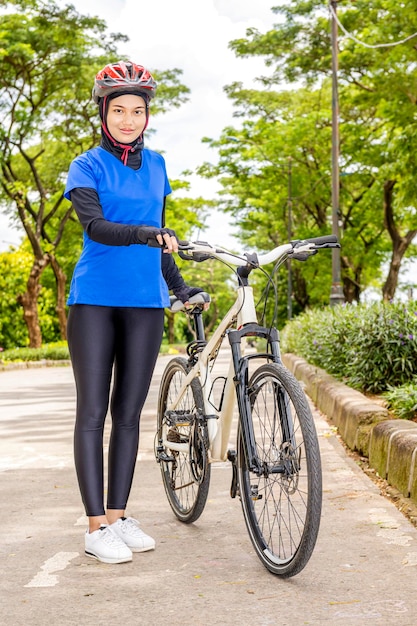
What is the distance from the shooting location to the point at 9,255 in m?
42.2

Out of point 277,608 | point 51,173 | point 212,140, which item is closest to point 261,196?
point 212,140

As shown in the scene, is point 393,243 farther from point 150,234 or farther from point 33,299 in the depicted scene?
point 150,234

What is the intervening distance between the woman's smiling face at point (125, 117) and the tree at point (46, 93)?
21610mm

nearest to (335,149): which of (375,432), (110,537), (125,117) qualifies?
(375,432)

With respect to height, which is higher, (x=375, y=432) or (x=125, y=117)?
(x=125, y=117)

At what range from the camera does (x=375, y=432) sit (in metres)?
6.38

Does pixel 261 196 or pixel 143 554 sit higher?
pixel 261 196

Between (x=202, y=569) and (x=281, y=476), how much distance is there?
1.79ft

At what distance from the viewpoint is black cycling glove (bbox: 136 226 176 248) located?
12.8ft

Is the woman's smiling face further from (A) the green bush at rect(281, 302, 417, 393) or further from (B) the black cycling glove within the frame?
(A) the green bush at rect(281, 302, 417, 393)

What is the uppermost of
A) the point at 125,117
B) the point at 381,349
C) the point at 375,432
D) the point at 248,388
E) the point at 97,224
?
the point at 125,117

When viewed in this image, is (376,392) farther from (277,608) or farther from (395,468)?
(277,608)

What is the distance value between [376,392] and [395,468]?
389 centimetres

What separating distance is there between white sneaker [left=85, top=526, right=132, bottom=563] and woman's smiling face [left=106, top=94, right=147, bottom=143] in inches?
69.2
